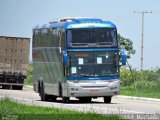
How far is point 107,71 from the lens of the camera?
38469mm

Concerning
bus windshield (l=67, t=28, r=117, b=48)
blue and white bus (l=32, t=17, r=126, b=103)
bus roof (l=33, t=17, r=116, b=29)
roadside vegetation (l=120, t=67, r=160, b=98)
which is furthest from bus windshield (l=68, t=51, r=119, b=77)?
roadside vegetation (l=120, t=67, r=160, b=98)

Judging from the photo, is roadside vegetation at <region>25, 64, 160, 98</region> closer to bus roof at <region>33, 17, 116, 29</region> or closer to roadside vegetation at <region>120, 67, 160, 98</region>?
roadside vegetation at <region>120, 67, 160, 98</region>

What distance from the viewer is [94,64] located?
38.3m

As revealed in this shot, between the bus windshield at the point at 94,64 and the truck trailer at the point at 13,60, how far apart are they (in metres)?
26.6

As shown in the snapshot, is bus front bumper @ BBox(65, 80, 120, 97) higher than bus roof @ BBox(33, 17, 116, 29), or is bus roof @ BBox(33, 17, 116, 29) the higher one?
bus roof @ BBox(33, 17, 116, 29)

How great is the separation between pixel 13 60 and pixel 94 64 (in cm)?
2778

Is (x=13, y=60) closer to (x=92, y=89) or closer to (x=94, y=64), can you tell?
(x=94, y=64)

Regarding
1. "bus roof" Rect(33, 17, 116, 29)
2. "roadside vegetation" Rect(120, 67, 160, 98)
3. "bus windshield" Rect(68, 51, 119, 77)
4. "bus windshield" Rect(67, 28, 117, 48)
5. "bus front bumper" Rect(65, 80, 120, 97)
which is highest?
"bus roof" Rect(33, 17, 116, 29)

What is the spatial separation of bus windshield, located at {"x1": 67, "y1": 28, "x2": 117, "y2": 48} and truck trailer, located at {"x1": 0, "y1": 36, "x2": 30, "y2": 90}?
26570mm

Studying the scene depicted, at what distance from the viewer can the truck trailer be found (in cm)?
6475

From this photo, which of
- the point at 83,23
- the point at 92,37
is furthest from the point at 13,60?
the point at 92,37

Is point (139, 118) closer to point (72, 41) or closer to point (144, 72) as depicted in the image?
point (72, 41)

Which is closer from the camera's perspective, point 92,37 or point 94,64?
point 94,64

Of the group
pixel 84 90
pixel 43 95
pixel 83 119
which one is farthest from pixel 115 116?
pixel 43 95
